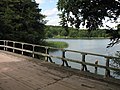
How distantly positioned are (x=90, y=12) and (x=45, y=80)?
3.04 m

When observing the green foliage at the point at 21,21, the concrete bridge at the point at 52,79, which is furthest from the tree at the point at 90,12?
the green foliage at the point at 21,21

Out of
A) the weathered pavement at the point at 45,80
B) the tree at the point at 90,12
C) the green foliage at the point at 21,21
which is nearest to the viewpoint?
the weathered pavement at the point at 45,80

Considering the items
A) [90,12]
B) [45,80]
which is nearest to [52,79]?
[45,80]

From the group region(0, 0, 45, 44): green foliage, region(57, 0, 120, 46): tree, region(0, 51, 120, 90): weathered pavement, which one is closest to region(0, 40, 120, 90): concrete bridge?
region(0, 51, 120, 90): weathered pavement

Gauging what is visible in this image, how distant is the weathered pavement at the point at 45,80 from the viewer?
758 cm

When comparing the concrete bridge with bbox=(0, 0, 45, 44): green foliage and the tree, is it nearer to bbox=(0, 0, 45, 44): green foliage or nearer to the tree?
the tree

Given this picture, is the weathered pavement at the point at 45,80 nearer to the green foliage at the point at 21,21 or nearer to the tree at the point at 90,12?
the tree at the point at 90,12

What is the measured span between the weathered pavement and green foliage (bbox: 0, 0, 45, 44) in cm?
2091

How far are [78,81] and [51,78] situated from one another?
1.12m

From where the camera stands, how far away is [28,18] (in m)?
34.5

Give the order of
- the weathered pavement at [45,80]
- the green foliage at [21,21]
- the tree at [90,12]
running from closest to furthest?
the weathered pavement at [45,80] → the tree at [90,12] → the green foliage at [21,21]

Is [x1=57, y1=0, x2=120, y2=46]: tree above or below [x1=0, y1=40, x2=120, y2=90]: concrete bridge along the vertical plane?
above

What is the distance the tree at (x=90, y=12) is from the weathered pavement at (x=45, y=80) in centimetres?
212

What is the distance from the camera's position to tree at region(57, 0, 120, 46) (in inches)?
336
